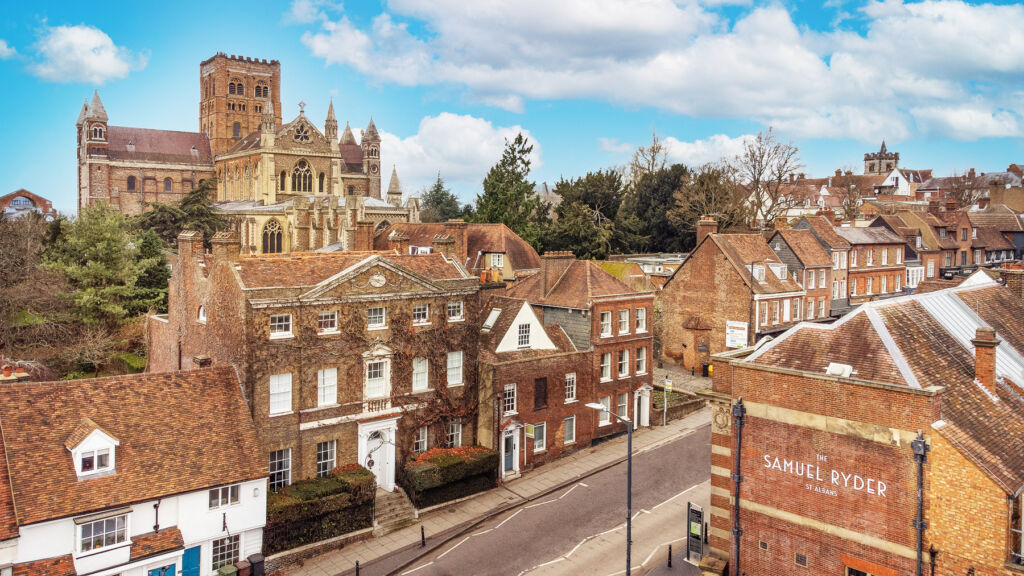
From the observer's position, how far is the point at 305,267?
92.2 ft

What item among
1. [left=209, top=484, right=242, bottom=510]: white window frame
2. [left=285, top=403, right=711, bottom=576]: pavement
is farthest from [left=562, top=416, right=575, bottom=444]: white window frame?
[left=209, top=484, right=242, bottom=510]: white window frame

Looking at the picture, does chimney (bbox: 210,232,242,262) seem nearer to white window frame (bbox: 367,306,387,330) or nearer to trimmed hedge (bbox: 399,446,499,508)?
white window frame (bbox: 367,306,387,330)

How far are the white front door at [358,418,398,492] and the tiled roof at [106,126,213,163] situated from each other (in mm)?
81485

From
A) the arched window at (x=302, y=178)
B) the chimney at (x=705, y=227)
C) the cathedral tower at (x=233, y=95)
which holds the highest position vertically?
the cathedral tower at (x=233, y=95)

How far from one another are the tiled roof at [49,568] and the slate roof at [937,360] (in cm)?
2029

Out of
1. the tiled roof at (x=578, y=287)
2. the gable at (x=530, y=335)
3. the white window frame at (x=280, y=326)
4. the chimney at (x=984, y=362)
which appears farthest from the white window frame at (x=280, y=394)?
the chimney at (x=984, y=362)

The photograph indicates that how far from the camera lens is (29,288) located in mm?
40906

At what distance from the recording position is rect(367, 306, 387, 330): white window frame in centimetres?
2867

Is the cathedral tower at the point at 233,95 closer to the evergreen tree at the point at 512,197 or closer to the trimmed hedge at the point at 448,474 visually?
the evergreen tree at the point at 512,197

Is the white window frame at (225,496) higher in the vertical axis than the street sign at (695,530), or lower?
higher

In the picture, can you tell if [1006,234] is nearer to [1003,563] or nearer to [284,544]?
[1003,563]

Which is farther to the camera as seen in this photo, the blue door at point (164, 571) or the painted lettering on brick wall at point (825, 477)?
the blue door at point (164, 571)

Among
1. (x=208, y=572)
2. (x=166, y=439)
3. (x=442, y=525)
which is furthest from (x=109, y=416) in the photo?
(x=442, y=525)

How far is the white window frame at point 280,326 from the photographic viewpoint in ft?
86.1
